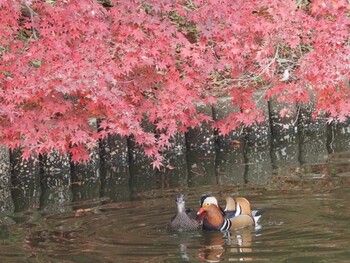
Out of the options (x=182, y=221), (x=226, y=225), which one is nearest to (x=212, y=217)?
(x=226, y=225)

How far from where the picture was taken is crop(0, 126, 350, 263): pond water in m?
9.72

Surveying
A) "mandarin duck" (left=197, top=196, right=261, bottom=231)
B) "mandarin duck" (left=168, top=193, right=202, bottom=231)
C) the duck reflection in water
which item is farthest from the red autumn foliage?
the duck reflection in water

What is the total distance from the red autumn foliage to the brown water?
2.96ft

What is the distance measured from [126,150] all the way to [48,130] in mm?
3906

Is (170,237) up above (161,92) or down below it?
below

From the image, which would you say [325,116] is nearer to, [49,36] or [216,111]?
[216,111]

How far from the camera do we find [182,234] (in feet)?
35.0

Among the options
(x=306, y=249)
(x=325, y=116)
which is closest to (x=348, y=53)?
(x=306, y=249)

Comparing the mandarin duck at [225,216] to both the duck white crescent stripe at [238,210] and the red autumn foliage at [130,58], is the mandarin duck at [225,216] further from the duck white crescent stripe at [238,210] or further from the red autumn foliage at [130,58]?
the red autumn foliage at [130,58]

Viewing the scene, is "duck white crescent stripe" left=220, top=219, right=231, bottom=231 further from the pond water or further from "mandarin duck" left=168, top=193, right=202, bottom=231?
"mandarin duck" left=168, top=193, right=202, bottom=231

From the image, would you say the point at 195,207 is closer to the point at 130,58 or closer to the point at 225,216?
the point at 225,216

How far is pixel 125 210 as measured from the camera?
12070 mm

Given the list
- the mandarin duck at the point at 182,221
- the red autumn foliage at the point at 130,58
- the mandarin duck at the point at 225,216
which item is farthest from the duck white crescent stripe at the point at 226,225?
the red autumn foliage at the point at 130,58

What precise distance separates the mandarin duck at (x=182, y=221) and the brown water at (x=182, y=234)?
0.33ft
